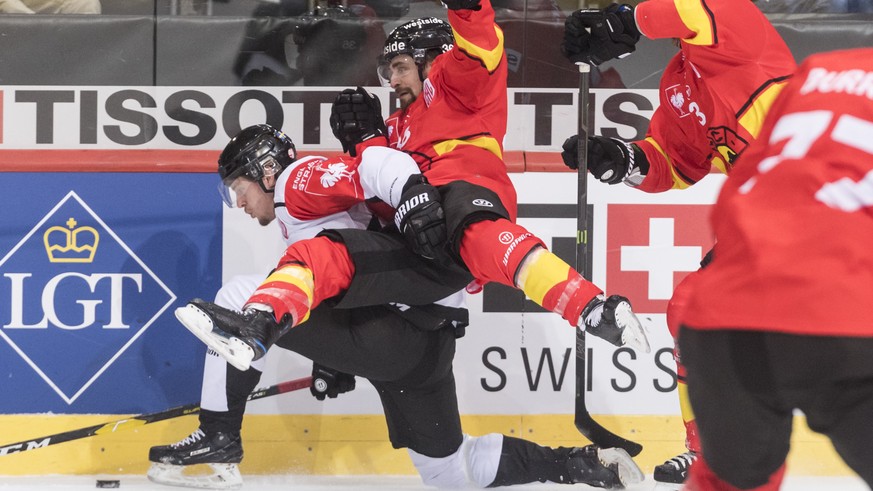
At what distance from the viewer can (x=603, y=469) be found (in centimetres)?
326

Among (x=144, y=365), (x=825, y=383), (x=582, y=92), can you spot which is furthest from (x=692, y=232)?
(x=825, y=383)

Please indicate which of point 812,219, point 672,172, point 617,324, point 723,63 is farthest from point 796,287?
point 672,172

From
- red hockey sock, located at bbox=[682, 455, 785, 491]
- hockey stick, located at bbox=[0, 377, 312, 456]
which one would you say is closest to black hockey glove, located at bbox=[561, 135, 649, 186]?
hockey stick, located at bbox=[0, 377, 312, 456]

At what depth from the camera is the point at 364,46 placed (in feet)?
12.4

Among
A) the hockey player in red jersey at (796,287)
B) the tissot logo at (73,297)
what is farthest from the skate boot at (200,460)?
the hockey player in red jersey at (796,287)

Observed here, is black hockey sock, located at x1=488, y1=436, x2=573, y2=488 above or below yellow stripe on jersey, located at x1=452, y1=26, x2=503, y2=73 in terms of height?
below

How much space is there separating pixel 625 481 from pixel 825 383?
1812mm

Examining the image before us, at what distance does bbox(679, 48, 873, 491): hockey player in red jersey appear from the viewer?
59.4 inches

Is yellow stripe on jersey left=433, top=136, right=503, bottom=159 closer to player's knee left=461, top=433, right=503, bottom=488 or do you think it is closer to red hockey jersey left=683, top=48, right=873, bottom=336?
player's knee left=461, top=433, right=503, bottom=488

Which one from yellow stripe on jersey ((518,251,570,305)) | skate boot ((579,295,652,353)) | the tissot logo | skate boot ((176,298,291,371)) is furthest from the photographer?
the tissot logo

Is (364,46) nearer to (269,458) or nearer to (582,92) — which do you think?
(582,92)

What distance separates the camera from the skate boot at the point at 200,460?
324 cm

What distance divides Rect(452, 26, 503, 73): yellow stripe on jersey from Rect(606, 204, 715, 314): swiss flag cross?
90 cm

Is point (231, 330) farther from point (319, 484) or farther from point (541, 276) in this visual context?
point (319, 484)
